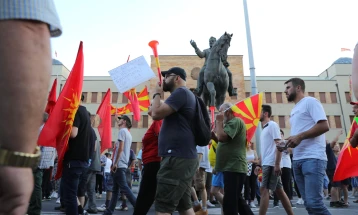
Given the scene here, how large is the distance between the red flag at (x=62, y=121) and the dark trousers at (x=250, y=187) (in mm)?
5864

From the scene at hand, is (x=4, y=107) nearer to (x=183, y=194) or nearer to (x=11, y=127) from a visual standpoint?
(x=11, y=127)

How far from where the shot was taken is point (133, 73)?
246 inches

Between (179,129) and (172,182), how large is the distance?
0.58 meters

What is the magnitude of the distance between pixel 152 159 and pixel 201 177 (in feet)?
10.1

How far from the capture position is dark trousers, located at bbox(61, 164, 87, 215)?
4496 millimetres

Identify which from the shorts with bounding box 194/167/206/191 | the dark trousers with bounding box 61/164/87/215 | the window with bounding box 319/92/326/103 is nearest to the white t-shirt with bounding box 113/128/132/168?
the shorts with bounding box 194/167/206/191

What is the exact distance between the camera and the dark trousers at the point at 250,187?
9.38 metres

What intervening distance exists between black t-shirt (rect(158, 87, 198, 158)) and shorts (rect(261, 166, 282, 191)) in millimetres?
2382

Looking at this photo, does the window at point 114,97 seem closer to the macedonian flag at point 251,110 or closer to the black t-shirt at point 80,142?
the macedonian flag at point 251,110

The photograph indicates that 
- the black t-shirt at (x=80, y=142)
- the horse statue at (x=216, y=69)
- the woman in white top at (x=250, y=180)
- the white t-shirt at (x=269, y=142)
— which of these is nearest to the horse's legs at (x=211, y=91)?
the horse statue at (x=216, y=69)

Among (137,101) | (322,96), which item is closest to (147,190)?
(137,101)

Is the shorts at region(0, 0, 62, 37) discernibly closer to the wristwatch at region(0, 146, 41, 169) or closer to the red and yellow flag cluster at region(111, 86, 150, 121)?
the wristwatch at region(0, 146, 41, 169)

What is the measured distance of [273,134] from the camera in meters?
5.82

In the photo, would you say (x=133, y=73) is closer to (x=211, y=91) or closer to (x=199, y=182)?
(x=199, y=182)
